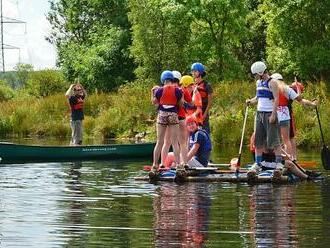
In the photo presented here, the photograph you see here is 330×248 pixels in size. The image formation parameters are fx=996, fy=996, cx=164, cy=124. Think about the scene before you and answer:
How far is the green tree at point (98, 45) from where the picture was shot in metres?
54.5

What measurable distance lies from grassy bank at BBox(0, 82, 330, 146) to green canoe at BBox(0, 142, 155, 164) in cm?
606

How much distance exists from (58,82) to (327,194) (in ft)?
159

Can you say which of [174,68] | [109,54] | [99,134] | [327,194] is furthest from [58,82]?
[327,194]

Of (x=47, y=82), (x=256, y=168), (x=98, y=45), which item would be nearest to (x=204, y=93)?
(x=256, y=168)

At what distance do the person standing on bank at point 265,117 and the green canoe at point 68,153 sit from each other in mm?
7571

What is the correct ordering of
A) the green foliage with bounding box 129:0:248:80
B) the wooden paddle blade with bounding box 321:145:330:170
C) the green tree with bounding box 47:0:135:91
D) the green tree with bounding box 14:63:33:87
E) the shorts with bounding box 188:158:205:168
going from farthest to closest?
the green tree with bounding box 14:63:33:87
the green tree with bounding box 47:0:135:91
the green foliage with bounding box 129:0:248:80
the wooden paddle blade with bounding box 321:145:330:170
the shorts with bounding box 188:158:205:168

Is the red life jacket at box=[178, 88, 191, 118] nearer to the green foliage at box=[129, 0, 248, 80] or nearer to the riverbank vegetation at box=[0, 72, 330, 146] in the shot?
the riverbank vegetation at box=[0, 72, 330, 146]

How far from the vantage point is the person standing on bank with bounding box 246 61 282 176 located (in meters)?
16.2

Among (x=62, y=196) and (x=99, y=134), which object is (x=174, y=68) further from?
(x=62, y=196)

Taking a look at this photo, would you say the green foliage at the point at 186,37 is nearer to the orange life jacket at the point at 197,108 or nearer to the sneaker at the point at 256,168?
the orange life jacket at the point at 197,108

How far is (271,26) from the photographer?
38719 mm

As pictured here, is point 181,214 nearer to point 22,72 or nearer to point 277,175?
point 277,175

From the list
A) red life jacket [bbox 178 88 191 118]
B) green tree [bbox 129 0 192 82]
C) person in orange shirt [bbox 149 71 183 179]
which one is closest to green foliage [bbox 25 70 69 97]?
green tree [bbox 129 0 192 82]

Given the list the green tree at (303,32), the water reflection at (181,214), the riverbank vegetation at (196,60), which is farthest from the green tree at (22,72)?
the water reflection at (181,214)
